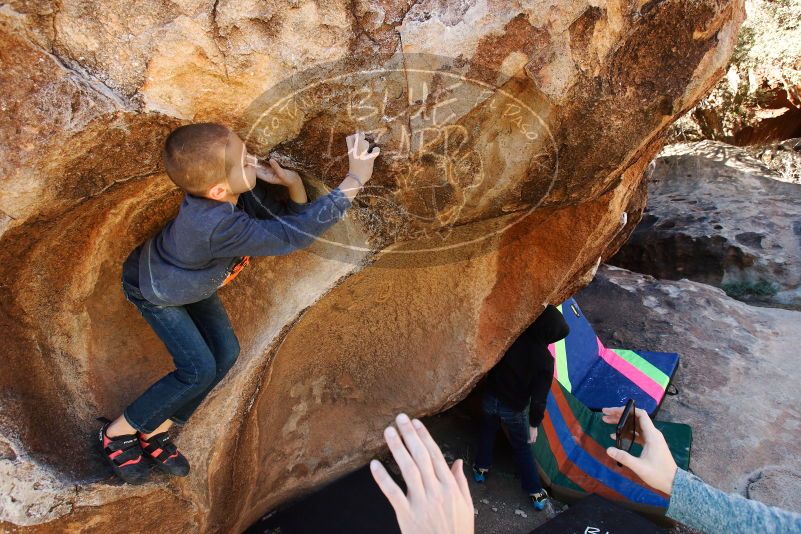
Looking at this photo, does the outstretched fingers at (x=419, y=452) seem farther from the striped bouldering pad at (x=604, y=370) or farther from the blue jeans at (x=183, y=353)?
the striped bouldering pad at (x=604, y=370)

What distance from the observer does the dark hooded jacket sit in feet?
8.98

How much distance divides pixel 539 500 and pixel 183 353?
194 centimetres

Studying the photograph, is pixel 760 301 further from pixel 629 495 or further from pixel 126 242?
pixel 126 242

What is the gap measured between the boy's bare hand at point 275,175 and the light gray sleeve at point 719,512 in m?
1.25

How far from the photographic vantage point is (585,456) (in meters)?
3.05

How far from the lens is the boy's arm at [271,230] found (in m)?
1.58

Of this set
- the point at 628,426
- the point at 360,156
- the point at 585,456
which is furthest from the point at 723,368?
the point at 360,156

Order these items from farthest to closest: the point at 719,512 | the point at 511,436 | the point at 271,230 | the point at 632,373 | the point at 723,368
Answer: the point at 723,368 → the point at 632,373 → the point at 511,436 → the point at 271,230 → the point at 719,512

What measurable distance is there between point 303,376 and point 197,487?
677 millimetres

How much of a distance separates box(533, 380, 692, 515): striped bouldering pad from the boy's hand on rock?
1.90 m

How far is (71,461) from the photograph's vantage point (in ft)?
6.18

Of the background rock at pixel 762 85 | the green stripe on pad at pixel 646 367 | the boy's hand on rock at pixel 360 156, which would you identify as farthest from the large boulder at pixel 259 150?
the background rock at pixel 762 85

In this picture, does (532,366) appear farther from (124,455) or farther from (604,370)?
(124,455)

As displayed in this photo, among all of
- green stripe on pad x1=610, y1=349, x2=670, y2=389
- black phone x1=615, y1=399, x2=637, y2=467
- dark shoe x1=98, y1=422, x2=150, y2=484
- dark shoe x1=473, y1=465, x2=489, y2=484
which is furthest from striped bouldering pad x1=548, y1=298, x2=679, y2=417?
dark shoe x1=98, y1=422, x2=150, y2=484
